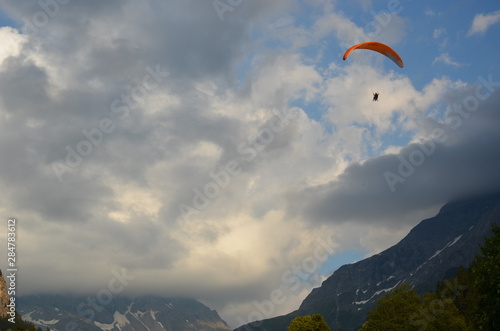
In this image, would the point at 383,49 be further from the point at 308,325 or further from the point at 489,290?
the point at 308,325

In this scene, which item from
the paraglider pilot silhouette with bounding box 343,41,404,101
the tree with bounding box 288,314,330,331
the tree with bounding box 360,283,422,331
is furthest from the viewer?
the tree with bounding box 288,314,330,331

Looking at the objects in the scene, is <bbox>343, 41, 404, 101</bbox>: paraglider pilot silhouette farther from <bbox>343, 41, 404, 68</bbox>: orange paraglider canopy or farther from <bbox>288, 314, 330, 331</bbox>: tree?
<bbox>288, 314, 330, 331</bbox>: tree

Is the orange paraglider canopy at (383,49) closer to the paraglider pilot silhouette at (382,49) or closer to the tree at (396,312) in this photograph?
the paraglider pilot silhouette at (382,49)

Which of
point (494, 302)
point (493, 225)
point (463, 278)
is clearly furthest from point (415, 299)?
point (463, 278)

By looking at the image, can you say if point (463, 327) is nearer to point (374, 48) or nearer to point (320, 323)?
point (320, 323)

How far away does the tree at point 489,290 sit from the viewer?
46625 millimetres

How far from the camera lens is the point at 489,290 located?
158ft

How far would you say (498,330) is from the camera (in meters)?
45.8

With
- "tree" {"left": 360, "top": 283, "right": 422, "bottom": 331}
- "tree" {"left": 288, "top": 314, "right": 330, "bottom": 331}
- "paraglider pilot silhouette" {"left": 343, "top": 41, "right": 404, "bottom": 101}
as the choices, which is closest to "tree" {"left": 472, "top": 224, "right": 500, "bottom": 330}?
"tree" {"left": 360, "top": 283, "right": 422, "bottom": 331}

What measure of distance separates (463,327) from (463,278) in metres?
75.5

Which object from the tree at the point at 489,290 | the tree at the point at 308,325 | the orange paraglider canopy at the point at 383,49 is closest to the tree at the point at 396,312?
the tree at the point at 308,325

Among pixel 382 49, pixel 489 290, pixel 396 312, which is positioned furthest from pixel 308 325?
pixel 489 290

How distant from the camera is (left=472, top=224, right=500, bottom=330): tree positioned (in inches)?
1836

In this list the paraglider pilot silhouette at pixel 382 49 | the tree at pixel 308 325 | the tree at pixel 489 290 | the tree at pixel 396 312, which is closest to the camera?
the tree at pixel 489 290
